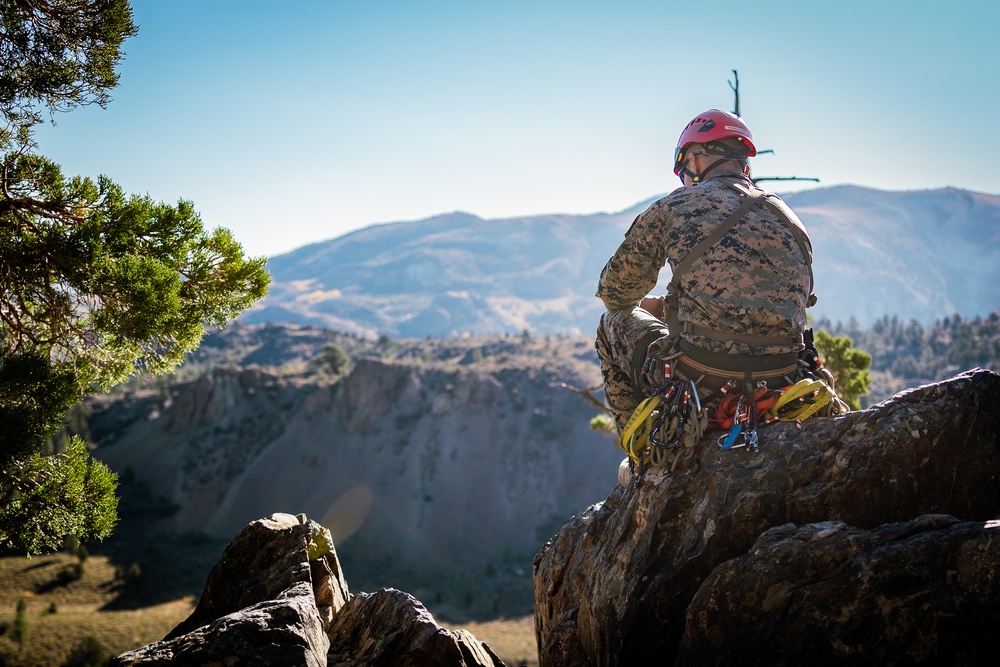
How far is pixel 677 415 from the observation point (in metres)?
5.32

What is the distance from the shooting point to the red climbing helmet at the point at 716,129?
5934 mm

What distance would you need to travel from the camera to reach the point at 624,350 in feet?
20.1

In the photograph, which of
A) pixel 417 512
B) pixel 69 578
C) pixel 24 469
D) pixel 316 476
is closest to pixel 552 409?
pixel 417 512

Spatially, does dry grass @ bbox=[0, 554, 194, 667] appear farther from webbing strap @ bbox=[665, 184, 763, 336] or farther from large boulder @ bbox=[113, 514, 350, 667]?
webbing strap @ bbox=[665, 184, 763, 336]

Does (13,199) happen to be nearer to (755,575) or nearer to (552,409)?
(755,575)

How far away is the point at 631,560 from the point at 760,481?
44.2 inches

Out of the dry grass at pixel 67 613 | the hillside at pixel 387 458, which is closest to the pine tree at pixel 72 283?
the dry grass at pixel 67 613

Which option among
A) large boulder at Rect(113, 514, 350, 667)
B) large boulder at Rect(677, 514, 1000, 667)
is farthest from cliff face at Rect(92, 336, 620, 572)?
large boulder at Rect(677, 514, 1000, 667)

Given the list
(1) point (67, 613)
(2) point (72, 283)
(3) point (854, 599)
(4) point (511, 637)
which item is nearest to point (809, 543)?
(3) point (854, 599)

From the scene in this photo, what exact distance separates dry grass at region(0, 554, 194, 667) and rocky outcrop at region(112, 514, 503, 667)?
2697cm

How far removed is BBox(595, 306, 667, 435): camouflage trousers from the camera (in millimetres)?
5934

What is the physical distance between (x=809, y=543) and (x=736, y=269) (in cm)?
213

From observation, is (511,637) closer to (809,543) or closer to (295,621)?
(295,621)

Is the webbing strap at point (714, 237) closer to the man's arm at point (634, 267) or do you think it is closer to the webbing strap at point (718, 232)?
the webbing strap at point (718, 232)
